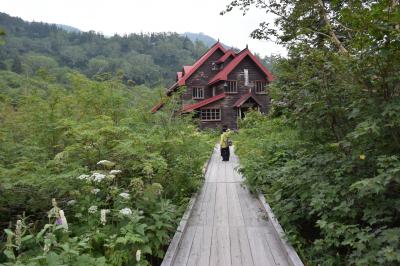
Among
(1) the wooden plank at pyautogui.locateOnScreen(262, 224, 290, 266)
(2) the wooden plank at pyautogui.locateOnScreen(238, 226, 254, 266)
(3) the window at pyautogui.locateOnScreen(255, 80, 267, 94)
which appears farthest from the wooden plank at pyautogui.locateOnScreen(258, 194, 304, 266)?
(3) the window at pyautogui.locateOnScreen(255, 80, 267, 94)

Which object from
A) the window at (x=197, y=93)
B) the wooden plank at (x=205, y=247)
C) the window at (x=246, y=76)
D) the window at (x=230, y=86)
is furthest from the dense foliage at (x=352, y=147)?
the window at (x=197, y=93)

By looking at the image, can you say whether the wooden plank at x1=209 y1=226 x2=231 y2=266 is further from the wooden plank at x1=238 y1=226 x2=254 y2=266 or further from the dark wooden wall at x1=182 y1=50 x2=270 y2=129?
the dark wooden wall at x1=182 y1=50 x2=270 y2=129

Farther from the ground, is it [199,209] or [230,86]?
[230,86]

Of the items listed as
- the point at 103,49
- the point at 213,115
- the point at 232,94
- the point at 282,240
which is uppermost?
the point at 103,49

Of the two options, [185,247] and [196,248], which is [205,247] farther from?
[185,247]

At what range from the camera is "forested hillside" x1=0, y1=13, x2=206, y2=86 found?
79938 mm

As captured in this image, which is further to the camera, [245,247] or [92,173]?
[92,173]

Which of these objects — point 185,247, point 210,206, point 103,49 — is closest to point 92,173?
point 185,247

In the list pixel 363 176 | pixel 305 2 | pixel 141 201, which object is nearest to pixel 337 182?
pixel 363 176

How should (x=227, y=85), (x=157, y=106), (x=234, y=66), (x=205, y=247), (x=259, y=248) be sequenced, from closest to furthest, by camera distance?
1. (x=259, y=248)
2. (x=205, y=247)
3. (x=157, y=106)
4. (x=234, y=66)
5. (x=227, y=85)

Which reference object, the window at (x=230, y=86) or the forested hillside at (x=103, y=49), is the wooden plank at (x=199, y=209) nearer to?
the window at (x=230, y=86)

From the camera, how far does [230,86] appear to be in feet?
111

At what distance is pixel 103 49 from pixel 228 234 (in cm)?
9775

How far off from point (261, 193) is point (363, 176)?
11.2ft
